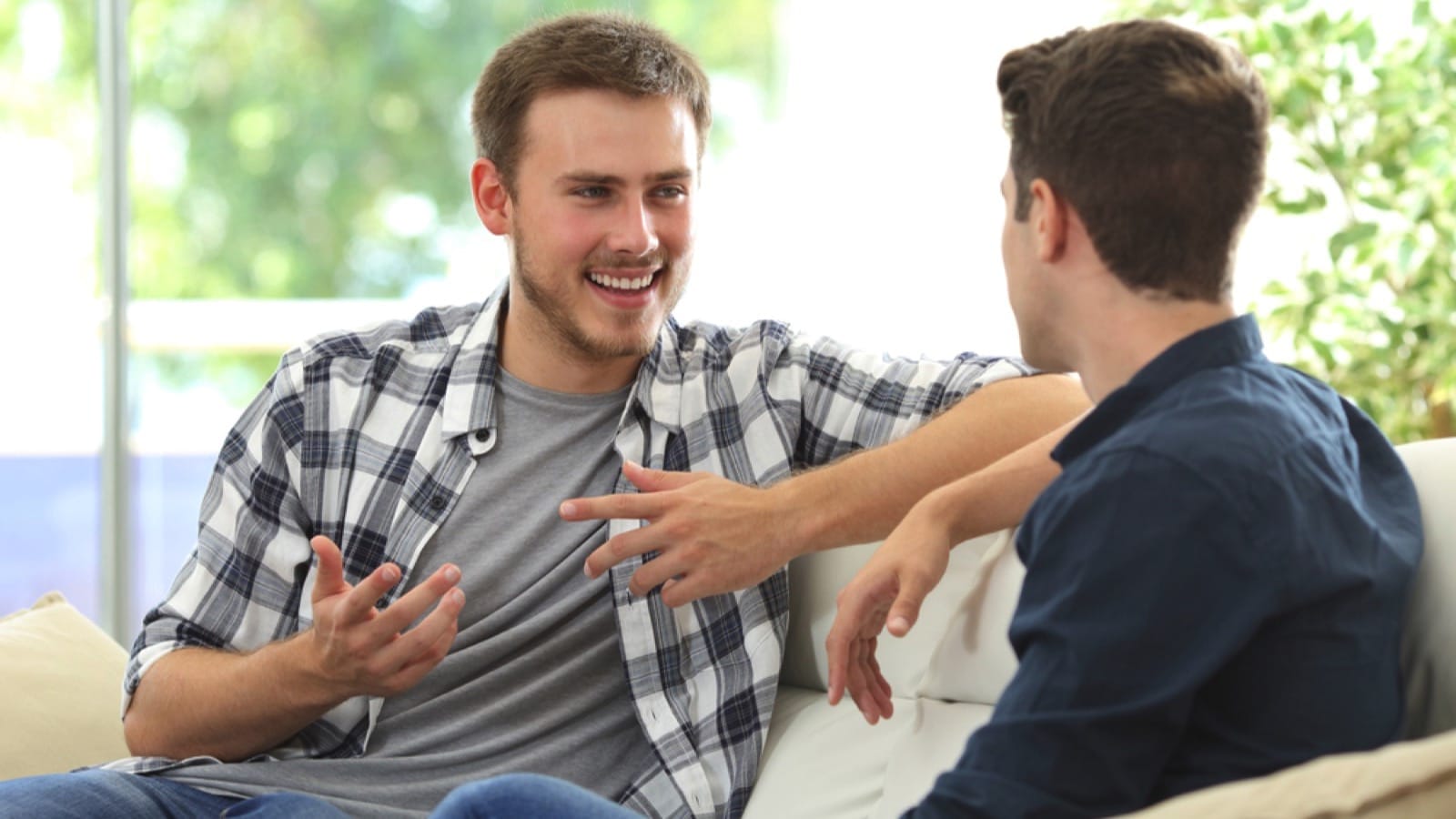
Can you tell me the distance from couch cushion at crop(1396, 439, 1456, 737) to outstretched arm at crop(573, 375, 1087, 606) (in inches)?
19.6

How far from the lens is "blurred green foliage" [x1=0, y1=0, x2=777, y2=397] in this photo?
3.79 m

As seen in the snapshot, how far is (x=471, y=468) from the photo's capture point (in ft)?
5.71

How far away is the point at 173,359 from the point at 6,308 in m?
0.43

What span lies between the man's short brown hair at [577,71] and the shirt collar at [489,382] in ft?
0.75

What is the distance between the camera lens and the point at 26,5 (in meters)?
3.77

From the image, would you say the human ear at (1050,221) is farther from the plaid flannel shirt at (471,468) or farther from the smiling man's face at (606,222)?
the smiling man's face at (606,222)

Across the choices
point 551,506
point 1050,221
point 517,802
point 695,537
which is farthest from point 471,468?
point 1050,221

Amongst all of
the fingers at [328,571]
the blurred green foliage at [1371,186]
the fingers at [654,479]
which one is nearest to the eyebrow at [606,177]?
the fingers at [654,479]

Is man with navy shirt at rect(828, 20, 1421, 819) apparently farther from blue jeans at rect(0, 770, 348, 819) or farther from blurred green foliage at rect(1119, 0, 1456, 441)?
blurred green foliage at rect(1119, 0, 1456, 441)

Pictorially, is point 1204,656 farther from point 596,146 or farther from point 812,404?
point 596,146

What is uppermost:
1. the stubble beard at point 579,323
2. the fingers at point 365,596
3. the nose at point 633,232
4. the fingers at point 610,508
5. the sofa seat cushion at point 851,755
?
the nose at point 633,232

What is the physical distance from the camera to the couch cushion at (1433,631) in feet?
3.49

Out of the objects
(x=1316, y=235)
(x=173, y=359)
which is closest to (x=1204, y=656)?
(x=1316, y=235)

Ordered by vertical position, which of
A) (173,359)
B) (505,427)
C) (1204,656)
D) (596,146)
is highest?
(596,146)
